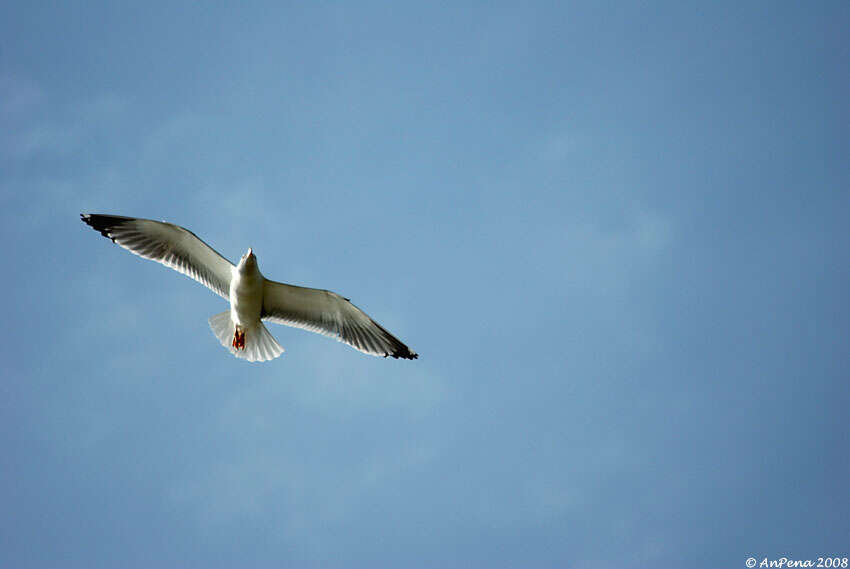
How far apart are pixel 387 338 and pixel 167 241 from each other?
2.61 metres

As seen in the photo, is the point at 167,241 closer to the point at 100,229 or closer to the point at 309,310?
the point at 100,229

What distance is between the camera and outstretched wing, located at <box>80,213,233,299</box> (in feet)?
37.3

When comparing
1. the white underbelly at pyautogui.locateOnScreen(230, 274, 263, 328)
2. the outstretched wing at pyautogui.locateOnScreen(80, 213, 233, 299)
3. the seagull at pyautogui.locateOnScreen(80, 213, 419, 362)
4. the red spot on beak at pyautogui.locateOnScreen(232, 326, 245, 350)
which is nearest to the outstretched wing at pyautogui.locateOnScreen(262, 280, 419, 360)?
the seagull at pyautogui.locateOnScreen(80, 213, 419, 362)

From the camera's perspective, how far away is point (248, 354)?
38.2 feet

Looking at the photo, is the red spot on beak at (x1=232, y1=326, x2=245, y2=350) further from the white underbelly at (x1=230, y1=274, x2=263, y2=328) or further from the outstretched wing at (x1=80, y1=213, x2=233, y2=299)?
the outstretched wing at (x1=80, y1=213, x2=233, y2=299)

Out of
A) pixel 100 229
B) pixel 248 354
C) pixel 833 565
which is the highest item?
pixel 100 229

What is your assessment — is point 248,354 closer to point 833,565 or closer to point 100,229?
point 100,229

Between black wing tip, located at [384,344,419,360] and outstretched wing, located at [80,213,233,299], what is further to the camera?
black wing tip, located at [384,344,419,360]

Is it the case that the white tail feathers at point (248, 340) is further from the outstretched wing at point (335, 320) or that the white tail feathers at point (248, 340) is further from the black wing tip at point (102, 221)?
the black wing tip at point (102, 221)

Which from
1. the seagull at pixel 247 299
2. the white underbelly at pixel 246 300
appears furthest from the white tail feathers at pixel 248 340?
the white underbelly at pixel 246 300

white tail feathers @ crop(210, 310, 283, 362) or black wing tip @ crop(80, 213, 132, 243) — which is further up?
black wing tip @ crop(80, 213, 132, 243)

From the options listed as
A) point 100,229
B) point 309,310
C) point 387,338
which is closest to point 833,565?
point 387,338

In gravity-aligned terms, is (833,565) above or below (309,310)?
below

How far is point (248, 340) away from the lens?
38.2ft
